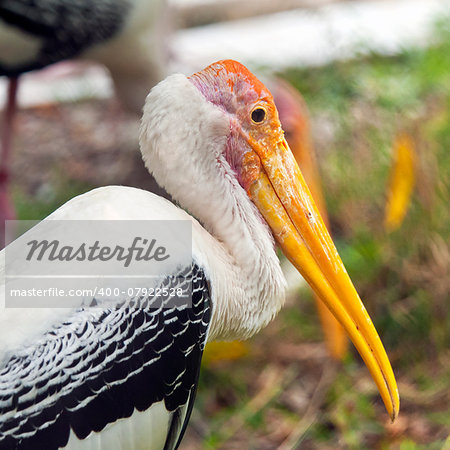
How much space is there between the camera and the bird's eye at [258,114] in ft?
5.56

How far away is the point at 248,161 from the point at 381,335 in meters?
1.45

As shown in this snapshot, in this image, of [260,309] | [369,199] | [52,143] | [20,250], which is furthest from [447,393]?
[52,143]

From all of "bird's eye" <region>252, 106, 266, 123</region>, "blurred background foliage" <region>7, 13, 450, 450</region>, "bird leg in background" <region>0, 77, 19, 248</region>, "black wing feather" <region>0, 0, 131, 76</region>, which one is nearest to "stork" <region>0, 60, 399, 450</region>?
"bird's eye" <region>252, 106, 266, 123</region>

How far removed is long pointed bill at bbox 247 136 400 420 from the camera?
175cm

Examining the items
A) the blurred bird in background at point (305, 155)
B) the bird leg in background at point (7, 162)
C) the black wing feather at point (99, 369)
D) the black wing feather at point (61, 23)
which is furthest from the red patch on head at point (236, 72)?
the bird leg in background at point (7, 162)

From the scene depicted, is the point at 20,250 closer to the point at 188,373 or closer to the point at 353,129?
the point at 188,373

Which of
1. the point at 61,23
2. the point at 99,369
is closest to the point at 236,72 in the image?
the point at 99,369

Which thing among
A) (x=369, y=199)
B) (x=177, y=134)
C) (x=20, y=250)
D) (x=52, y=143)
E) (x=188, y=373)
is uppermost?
(x=177, y=134)

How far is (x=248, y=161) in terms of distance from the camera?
1724 millimetres

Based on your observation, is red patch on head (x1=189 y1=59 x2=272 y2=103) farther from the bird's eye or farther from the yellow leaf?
the yellow leaf

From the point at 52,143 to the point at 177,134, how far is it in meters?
3.19

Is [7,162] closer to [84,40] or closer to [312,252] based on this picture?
[84,40]

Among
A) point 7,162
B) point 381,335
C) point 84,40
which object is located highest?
point 84,40

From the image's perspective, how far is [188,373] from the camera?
65.7 inches
